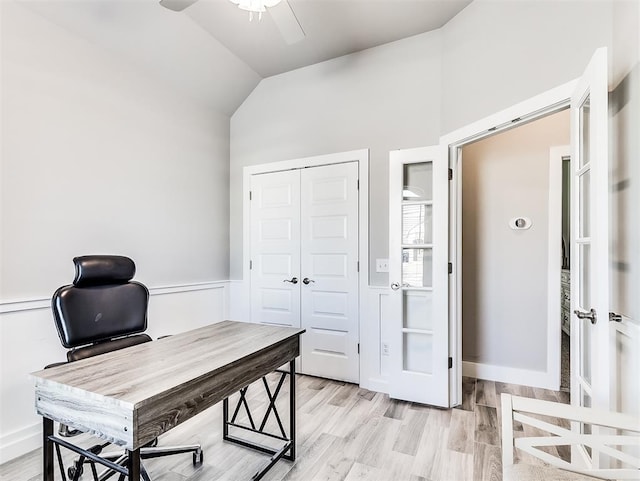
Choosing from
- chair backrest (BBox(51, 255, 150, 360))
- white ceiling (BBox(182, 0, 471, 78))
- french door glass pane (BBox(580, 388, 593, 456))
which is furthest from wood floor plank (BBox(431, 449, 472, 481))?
white ceiling (BBox(182, 0, 471, 78))

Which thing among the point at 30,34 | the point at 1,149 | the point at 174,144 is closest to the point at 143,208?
the point at 174,144

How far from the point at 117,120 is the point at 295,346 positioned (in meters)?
2.30

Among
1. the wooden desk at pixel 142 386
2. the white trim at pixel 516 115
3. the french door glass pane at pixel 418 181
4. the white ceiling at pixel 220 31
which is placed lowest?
the wooden desk at pixel 142 386

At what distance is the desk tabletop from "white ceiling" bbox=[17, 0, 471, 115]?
2318 mm

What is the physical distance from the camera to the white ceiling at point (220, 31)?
2.38m

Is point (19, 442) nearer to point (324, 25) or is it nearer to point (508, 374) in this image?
point (324, 25)

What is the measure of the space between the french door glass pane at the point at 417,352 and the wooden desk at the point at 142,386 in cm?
150

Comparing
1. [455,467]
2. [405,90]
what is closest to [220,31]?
[405,90]

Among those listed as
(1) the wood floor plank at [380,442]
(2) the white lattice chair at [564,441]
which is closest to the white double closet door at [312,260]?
(1) the wood floor plank at [380,442]

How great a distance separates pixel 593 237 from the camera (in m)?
1.40

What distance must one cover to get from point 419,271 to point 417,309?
331 millimetres

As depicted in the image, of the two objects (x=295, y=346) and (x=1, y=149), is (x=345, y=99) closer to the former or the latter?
(x=295, y=346)

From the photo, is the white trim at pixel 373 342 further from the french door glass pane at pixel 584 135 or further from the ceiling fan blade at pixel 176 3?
the ceiling fan blade at pixel 176 3

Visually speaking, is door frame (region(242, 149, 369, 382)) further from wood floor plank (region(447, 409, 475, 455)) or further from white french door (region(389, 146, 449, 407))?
wood floor plank (region(447, 409, 475, 455))
